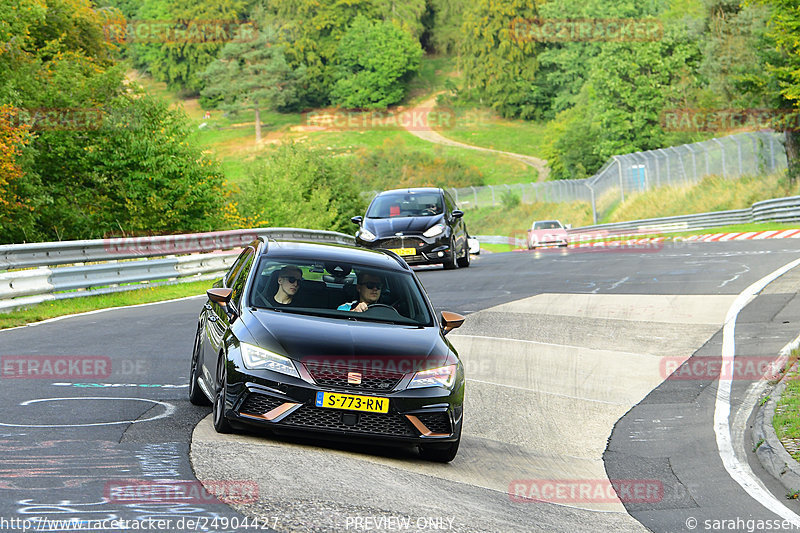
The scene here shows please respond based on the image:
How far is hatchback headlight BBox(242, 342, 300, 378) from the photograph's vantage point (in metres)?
7.77

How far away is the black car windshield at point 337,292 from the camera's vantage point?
8859 mm

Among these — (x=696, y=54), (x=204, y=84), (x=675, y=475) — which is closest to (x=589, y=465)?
(x=675, y=475)

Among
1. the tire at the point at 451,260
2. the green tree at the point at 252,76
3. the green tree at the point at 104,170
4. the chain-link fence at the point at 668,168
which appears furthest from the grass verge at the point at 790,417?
the green tree at the point at 252,76

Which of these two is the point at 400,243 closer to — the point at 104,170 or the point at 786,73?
the point at 104,170

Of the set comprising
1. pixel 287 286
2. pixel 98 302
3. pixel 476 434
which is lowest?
pixel 98 302

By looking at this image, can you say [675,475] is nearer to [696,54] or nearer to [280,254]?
[280,254]

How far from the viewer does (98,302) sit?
63.0ft

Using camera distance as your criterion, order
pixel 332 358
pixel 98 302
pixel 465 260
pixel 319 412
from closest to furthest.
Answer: pixel 319 412 < pixel 332 358 < pixel 98 302 < pixel 465 260

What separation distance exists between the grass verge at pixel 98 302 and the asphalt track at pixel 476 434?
689mm

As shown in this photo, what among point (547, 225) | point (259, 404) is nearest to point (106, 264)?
point (259, 404)

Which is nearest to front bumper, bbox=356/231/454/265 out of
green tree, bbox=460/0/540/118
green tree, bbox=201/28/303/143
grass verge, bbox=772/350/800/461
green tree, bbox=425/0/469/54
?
grass verge, bbox=772/350/800/461

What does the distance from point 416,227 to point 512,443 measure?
1542 cm

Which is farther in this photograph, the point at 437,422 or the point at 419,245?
the point at 419,245

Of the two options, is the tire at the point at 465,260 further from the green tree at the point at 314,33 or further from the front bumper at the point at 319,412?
the green tree at the point at 314,33
